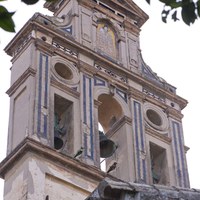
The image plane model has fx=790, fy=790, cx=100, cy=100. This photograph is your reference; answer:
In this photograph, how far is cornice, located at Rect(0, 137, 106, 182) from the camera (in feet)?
50.5

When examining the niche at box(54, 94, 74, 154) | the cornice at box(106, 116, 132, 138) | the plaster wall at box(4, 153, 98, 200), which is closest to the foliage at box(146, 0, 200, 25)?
the plaster wall at box(4, 153, 98, 200)

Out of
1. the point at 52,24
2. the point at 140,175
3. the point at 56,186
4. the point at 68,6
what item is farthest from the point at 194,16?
the point at 68,6

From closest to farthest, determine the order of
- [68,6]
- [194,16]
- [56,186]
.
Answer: [194,16] < [56,186] < [68,6]

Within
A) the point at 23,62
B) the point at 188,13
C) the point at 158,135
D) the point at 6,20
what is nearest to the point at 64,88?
the point at 23,62

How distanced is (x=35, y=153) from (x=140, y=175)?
2.73 metres

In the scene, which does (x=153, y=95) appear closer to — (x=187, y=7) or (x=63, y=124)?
(x=63, y=124)

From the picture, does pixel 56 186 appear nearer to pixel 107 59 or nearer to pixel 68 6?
pixel 107 59

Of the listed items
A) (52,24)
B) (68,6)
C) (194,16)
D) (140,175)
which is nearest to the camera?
(194,16)

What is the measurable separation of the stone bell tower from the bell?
5 centimetres

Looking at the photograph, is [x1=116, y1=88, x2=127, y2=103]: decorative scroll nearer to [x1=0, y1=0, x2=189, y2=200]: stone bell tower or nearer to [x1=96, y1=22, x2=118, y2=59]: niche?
[x1=0, y1=0, x2=189, y2=200]: stone bell tower

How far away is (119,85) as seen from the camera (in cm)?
1844

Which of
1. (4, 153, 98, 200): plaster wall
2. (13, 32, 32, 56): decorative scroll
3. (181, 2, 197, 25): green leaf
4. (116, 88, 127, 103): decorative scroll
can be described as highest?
(13, 32, 32, 56): decorative scroll

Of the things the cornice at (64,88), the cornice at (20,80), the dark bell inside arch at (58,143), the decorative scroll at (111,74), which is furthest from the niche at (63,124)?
the decorative scroll at (111,74)

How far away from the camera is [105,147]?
56.6ft
